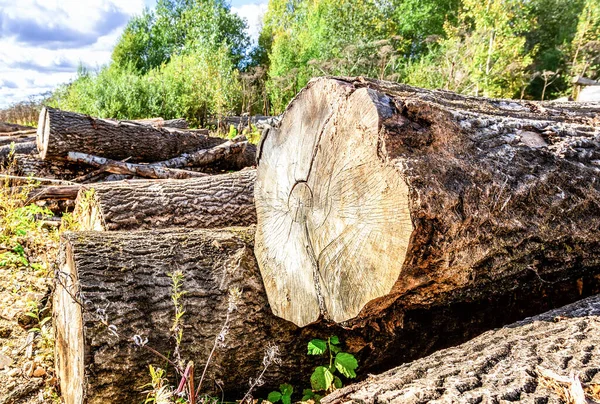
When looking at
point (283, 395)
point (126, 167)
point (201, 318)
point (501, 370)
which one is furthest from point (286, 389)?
point (126, 167)

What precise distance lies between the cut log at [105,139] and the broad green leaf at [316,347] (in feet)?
12.8

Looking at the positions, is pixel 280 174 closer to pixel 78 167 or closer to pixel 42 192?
pixel 42 192

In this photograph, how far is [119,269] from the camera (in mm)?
1938

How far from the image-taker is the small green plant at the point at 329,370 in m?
1.97

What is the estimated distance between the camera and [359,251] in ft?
5.27

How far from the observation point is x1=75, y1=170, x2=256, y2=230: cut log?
2781 mm

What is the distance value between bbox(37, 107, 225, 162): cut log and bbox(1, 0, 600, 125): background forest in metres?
6.20

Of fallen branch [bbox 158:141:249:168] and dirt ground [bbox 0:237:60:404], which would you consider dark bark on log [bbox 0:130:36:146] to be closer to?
fallen branch [bbox 158:141:249:168]

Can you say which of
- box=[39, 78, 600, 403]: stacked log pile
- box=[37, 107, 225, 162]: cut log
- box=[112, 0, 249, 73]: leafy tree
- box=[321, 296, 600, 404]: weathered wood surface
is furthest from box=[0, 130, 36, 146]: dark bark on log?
box=[112, 0, 249, 73]: leafy tree

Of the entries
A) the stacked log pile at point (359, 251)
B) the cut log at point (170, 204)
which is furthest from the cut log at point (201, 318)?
the cut log at point (170, 204)

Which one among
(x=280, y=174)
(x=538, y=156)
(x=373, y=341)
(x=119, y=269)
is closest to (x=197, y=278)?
(x=119, y=269)

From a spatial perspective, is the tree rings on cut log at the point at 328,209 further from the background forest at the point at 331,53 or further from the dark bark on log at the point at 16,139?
the background forest at the point at 331,53

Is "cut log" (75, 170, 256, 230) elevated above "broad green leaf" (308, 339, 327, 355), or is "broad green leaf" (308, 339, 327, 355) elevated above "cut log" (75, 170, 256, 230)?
"cut log" (75, 170, 256, 230)

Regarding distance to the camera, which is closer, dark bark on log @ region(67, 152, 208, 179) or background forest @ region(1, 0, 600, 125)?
dark bark on log @ region(67, 152, 208, 179)
